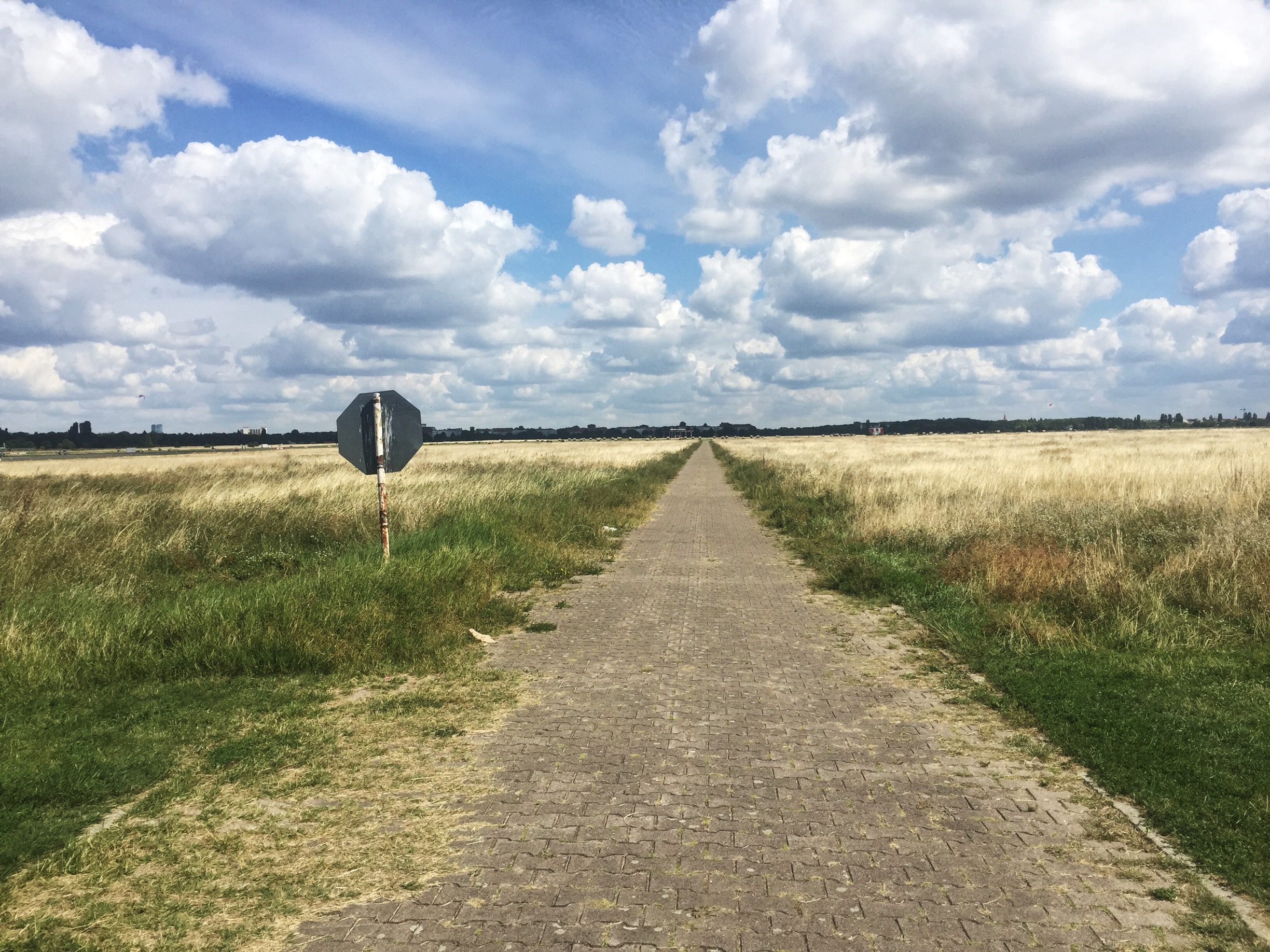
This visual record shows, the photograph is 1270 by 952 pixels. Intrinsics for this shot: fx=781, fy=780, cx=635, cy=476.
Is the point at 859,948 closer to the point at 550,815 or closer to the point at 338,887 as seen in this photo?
the point at 550,815

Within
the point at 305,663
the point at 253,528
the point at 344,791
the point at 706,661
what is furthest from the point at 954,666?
the point at 253,528

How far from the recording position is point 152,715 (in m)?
5.83

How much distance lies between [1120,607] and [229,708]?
882 cm

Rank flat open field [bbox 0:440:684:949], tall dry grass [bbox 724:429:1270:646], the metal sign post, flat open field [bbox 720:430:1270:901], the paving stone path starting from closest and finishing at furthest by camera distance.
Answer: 1. the paving stone path
2. flat open field [bbox 0:440:684:949]
3. flat open field [bbox 720:430:1270:901]
4. tall dry grass [bbox 724:429:1270:646]
5. the metal sign post

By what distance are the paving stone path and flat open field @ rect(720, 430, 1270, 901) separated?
0.63m

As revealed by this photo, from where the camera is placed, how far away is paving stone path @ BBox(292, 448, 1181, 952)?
10.5 feet

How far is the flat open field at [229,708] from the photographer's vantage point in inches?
141

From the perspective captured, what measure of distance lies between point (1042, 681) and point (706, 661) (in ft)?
9.44

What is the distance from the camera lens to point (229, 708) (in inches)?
237

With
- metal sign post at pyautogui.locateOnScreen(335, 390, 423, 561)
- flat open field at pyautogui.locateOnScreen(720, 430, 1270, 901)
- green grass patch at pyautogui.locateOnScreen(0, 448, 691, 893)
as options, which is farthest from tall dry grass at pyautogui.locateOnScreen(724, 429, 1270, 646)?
metal sign post at pyautogui.locateOnScreen(335, 390, 423, 561)

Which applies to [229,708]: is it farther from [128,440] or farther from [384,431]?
[128,440]

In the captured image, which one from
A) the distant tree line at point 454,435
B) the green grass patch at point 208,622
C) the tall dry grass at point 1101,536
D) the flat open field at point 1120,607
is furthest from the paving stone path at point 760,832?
the distant tree line at point 454,435

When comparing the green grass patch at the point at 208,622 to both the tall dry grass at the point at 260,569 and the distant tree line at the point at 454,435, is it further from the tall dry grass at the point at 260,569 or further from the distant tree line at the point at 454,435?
the distant tree line at the point at 454,435

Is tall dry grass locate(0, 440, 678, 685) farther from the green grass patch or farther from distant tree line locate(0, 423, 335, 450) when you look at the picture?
distant tree line locate(0, 423, 335, 450)
